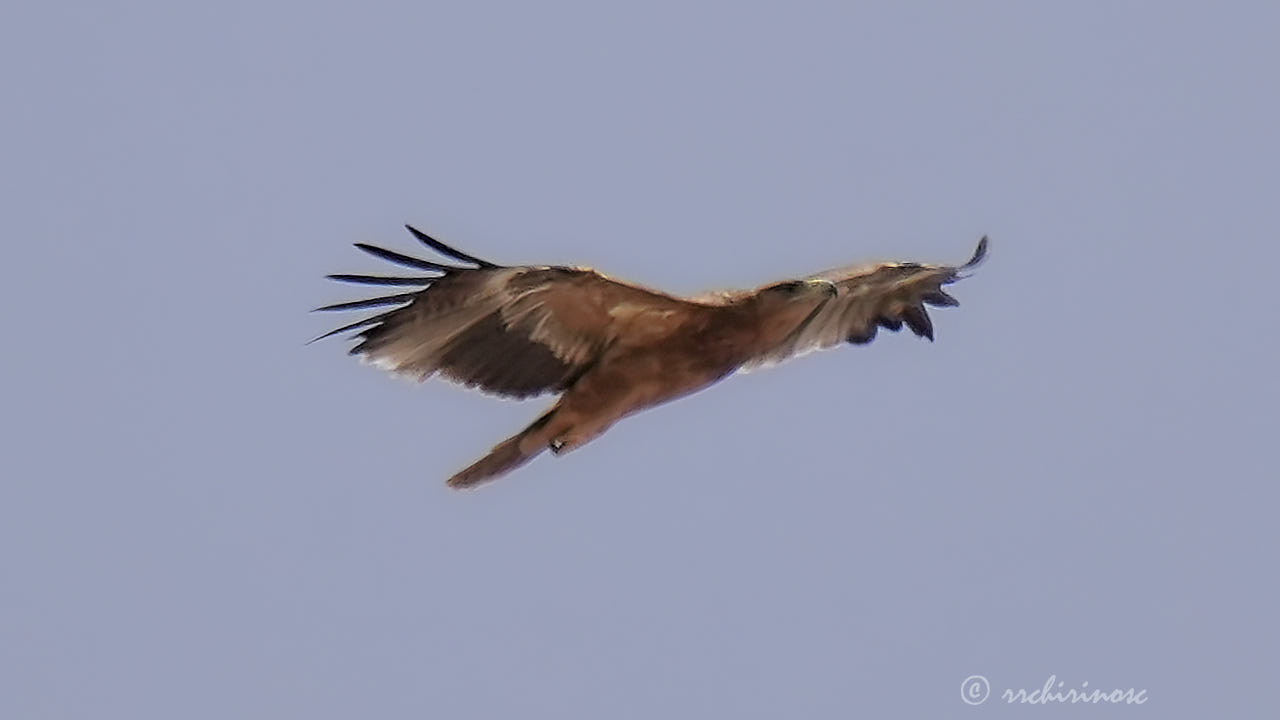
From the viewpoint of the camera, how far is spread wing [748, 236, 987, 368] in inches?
537

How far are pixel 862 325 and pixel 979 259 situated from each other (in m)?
1.21

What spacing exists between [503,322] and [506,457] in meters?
1.02

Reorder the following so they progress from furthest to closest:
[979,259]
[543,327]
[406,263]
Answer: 1. [979,259]
2. [543,327]
3. [406,263]

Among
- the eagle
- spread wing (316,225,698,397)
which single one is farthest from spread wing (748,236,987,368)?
spread wing (316,225,698,397)

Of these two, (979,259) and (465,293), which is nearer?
(465,293)

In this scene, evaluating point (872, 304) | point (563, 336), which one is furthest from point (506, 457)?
point (872, 304)

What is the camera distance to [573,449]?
1286 cm

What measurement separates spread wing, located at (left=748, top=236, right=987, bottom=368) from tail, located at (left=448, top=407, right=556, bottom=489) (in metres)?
1.76

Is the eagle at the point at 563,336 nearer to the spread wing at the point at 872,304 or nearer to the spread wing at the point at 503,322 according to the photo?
the spread wing at the point at 503,322

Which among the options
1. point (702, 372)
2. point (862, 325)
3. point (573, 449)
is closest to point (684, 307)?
point (702, 372)

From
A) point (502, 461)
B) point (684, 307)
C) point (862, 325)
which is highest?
point (862, 325)

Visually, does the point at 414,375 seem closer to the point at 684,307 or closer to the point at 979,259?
the point at 684,307

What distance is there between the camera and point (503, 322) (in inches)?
496

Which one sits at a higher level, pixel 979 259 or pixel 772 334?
pixel 979 259
